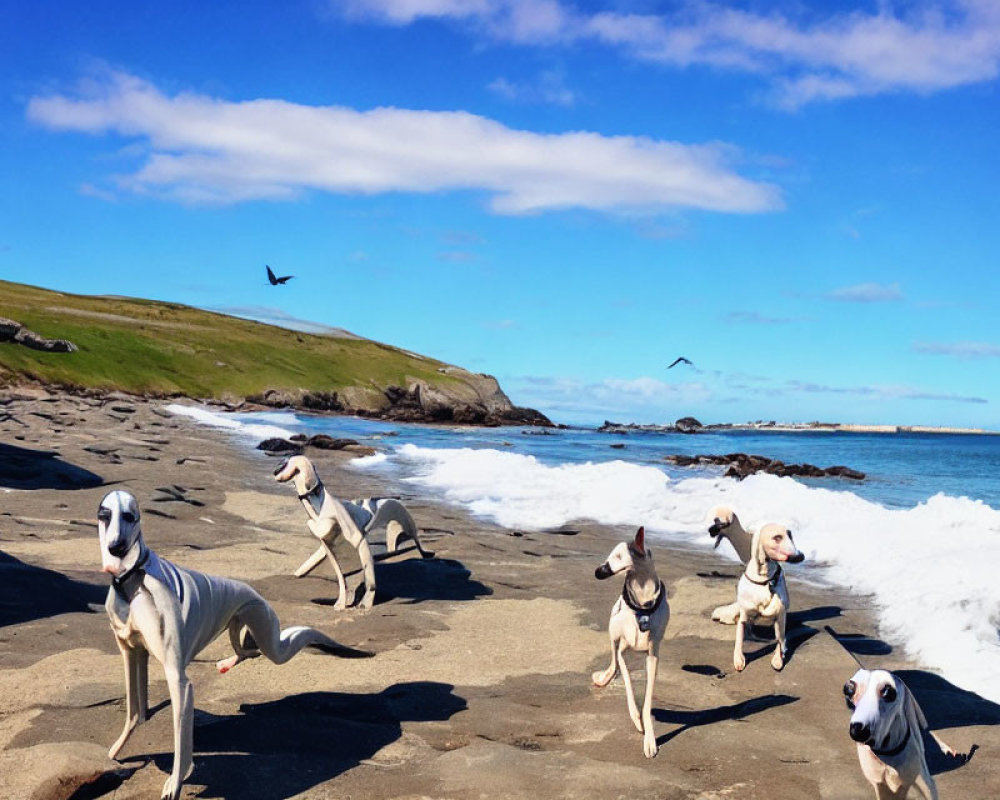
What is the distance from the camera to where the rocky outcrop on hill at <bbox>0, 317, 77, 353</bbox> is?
7944 cm

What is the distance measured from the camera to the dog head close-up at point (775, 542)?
29.9 feet

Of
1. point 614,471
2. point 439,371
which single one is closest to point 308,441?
point 614,471

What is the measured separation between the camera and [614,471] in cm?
3022

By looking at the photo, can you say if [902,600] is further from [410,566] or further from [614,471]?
[614,471]

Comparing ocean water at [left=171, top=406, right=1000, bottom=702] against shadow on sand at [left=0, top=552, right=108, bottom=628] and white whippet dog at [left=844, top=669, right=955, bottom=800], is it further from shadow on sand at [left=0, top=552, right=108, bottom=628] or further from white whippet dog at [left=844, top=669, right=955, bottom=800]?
shadow on sand at [left=0, top=552, right=108, bottom=628]

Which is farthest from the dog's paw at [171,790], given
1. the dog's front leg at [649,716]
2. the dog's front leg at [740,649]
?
the dog's front leg at [740,649]

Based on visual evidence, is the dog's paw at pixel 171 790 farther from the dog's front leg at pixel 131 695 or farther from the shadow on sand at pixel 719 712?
the shadow on sand at pixel 719 712

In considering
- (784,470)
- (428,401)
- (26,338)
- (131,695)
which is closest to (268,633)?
(131,695)

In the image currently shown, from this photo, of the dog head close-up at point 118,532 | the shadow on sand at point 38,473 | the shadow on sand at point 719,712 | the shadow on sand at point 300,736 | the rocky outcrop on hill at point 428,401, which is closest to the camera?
the dog head close-up at point 118,532

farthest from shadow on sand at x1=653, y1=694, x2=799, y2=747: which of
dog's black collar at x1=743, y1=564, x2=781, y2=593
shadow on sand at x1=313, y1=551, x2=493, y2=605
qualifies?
shadow on sand at x1=313, y1=551, x2=493, y2=605

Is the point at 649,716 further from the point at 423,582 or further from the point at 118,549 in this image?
the point at 423,582

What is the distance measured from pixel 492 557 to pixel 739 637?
6321mm

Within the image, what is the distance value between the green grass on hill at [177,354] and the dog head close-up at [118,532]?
71.3 meters

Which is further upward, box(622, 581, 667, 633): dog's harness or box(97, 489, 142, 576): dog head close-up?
box(97, 489, 142, 576): dog head close-up
